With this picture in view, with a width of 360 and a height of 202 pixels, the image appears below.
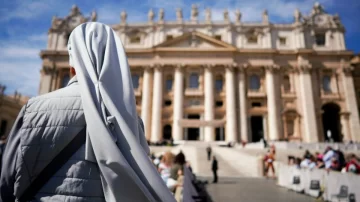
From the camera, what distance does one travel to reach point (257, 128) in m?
34.0

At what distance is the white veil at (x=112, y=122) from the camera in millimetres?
1494

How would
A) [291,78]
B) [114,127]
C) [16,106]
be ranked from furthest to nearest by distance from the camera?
[291,78] → [16,106] → [114,127]

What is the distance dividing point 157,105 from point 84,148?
3156 centimetres

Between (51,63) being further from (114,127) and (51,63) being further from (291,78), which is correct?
(114,127)

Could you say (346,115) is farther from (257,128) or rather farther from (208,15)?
(208,15)

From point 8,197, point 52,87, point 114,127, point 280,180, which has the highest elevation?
point 52,87

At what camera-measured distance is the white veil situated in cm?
149

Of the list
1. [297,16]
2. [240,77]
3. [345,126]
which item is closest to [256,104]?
[240,77]

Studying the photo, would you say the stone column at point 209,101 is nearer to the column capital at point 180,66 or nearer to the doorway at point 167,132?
the column capital at point 180,66

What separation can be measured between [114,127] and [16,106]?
37.8 metres

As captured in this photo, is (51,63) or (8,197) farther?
(51,63)

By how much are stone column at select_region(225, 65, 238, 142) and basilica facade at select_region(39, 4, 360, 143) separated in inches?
5.1

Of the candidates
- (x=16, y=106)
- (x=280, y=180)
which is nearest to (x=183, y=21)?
(x=16, y=106)

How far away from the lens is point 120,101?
166 cm
